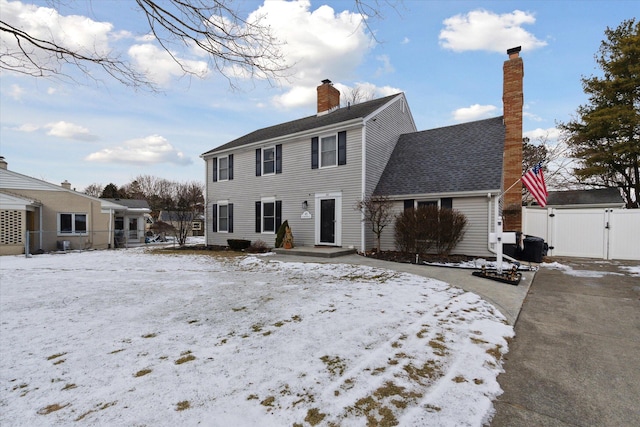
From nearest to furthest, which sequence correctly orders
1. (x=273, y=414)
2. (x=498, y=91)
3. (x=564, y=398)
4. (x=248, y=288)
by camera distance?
(x=273, y=414) → (x=564, y=398) → (x=248, y=288) → (x=498, y=91)

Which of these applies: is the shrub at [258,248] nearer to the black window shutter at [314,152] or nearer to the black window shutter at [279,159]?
the black window shutter at [279,159]

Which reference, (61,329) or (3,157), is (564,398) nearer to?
(61,329)

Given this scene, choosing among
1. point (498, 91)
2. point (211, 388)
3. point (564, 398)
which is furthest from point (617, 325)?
point (498, 91)

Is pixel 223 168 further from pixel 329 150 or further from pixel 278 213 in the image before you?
pixel 329 150

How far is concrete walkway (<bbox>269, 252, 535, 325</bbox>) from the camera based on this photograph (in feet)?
Result: 15.6

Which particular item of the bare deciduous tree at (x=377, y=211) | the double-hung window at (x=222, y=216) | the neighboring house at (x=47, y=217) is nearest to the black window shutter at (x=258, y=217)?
the double-hung window at (x=222, y=216)

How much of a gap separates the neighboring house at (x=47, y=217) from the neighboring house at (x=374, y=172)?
938 centimetres

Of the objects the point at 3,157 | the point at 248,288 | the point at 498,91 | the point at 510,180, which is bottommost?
the point at 248,288

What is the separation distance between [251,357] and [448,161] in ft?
36.6

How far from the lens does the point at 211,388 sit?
235 cm

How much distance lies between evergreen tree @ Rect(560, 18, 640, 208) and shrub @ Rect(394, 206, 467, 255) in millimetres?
11315

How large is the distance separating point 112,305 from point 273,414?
4108 mm

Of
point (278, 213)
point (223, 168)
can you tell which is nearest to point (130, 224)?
point (223, 168)

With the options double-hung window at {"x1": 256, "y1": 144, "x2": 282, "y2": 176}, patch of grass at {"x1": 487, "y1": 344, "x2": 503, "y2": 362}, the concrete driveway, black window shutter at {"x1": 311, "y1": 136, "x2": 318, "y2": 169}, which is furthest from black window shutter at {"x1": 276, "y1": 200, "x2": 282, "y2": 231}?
patch of grass at {"x1": 487, "y1": 344, "x2": 503, "y2": 362}
